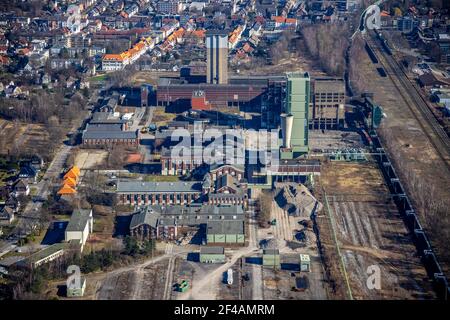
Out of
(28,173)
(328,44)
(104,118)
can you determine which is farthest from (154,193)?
(328,44)

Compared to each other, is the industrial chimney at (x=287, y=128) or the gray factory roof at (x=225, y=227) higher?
the industrial chimney at (x=287, y=128)

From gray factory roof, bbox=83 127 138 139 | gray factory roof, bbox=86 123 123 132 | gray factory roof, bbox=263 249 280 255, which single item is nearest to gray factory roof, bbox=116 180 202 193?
gray factory roof, bbox=263 249 280 255

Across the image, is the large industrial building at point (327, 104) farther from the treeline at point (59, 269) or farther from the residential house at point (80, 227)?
the treeline at point (59, 269)

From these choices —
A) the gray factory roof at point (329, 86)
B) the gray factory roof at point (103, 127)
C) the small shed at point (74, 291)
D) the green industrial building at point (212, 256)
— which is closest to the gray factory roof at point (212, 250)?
the green industrial building at point (212, 256)

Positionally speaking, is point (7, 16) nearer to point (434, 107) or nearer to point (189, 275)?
point (434, 107)

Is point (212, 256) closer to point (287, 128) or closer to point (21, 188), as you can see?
point (21, 188)

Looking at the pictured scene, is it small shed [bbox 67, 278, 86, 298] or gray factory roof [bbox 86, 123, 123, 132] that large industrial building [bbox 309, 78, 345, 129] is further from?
small shed [bbox 67, 278, 86, 298]

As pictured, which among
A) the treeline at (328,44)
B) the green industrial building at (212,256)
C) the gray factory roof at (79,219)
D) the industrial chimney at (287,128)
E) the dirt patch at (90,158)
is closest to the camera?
the green industrial building at (212,256)
